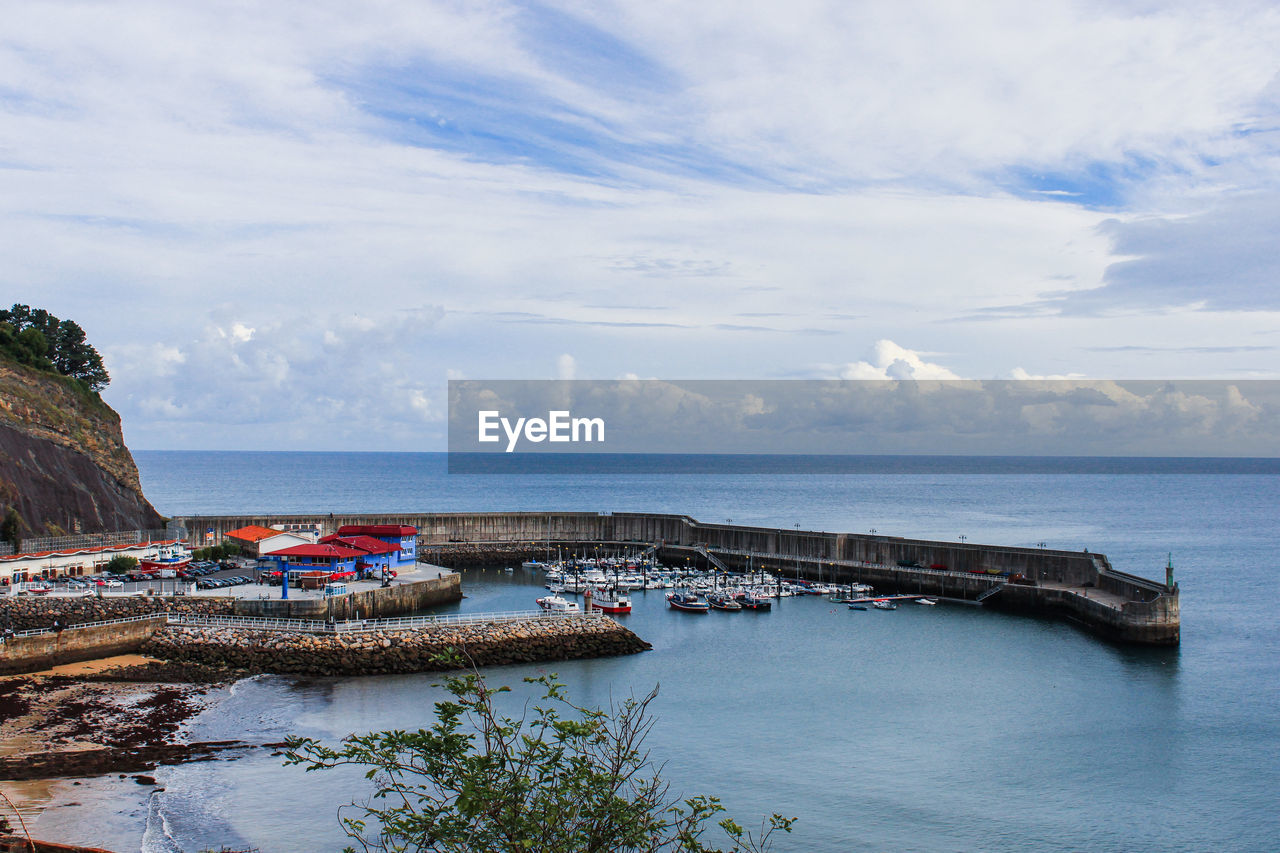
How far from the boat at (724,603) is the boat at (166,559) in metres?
34.7

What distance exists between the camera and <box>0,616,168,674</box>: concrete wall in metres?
43.4

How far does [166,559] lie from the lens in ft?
212

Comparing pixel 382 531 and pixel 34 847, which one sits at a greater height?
pixel 382 531

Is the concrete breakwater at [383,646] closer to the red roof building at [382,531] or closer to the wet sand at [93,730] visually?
the wet sand at [93,730]

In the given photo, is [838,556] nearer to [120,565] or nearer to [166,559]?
[166,559]

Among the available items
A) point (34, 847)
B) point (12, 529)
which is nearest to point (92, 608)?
point (12, 529)

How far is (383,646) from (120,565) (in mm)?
23634

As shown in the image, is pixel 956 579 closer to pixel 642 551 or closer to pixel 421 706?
pixel 642 551

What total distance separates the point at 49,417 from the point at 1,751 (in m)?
46.4

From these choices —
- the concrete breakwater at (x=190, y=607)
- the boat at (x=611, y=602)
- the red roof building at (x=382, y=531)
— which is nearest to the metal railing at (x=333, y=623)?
the concrete breakwater at (x=190, y=607)

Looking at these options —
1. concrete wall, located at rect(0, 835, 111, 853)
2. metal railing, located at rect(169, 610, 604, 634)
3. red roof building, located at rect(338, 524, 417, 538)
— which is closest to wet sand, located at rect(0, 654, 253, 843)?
concrete wall, located at rect(0, 835, 111, 853)

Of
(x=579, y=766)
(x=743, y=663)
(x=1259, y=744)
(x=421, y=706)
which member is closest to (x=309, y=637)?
(x=421, y=706)

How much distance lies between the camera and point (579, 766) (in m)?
14.7

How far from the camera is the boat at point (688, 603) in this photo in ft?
217
